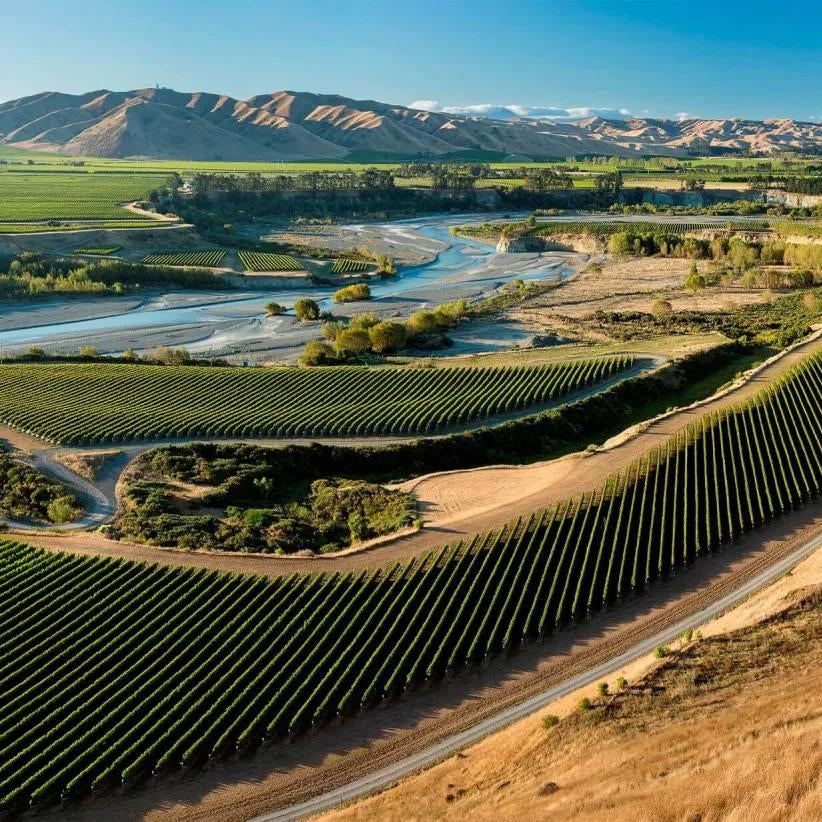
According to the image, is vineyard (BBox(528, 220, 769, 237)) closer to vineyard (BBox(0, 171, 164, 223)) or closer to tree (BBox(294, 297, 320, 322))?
tree (BBox(294, 297, 320, 322))

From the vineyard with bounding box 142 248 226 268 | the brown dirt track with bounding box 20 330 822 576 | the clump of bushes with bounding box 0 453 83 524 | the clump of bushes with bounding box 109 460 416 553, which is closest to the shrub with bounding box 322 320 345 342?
the clump of bushes with bounding box 109 460 416 553

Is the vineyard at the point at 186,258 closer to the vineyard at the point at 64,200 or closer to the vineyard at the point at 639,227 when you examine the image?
the vineyard at the point at 64,200

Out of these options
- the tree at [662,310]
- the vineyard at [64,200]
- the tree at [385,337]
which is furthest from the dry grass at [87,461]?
the vineyard at [64,200]

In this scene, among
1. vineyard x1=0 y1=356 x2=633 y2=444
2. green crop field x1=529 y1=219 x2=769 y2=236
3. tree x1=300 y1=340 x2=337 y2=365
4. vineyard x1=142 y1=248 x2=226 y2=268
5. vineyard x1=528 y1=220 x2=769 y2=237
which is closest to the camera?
vineyard x1=0 y1=356 x2=633 y2=444

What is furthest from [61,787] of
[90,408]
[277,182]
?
[277,182]

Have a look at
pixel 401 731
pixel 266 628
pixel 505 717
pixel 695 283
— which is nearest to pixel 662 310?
pixel 695 283
